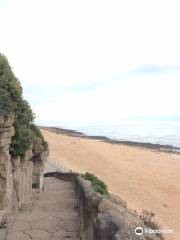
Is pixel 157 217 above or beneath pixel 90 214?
beneath

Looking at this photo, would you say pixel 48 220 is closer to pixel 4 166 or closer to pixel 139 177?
pixel 4 166

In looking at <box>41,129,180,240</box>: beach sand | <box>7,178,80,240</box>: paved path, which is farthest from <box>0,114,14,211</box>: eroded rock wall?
<box>41,129,180,240</box>: beach sand

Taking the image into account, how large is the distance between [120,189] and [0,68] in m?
15.1

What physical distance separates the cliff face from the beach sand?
547 centimetres

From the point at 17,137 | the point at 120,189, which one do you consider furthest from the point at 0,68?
the point at 120,189

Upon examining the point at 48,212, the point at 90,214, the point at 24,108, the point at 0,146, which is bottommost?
the point at 48,212

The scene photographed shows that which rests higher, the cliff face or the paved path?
the cliff face

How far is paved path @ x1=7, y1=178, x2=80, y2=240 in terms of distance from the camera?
1042 centimetres

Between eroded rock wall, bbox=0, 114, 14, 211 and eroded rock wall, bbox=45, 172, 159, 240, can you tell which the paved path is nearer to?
eroded rock wall, bbox=0, 114, 14, 211

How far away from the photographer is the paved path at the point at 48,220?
1042 centimetres

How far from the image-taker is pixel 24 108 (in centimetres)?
1543

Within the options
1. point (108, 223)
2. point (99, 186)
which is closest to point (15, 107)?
point (99, 186)

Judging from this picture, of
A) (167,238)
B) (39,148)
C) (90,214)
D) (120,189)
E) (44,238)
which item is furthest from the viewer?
(120,189)

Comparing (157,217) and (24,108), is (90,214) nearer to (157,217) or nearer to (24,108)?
(24,108)
